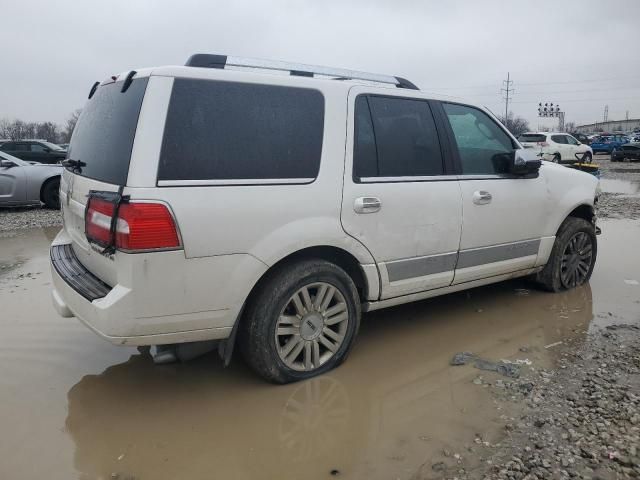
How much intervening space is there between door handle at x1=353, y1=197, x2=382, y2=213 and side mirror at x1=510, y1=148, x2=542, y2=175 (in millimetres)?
1504

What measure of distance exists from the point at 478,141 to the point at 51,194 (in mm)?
10233

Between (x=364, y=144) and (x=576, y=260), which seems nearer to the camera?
(x=364, y=144)

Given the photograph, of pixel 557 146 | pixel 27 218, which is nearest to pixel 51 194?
pixel 27 218

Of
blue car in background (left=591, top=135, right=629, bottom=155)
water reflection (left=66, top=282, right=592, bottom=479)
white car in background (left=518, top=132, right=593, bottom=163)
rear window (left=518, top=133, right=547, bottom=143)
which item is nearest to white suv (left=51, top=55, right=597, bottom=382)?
water reflection (left=66, top=282, right=592, bottom=479)

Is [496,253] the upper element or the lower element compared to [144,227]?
lower

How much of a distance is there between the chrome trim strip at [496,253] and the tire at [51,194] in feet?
33.2

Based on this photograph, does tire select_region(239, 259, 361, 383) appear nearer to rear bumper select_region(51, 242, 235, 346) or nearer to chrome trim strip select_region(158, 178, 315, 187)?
rear bumper select_region(51, 242, 235, 346)

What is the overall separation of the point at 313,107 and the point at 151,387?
2113mm

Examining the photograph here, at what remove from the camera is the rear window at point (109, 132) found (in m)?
2.80

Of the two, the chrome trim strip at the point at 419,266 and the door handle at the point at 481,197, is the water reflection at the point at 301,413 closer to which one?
the chrome trim strip at the point at 419,266

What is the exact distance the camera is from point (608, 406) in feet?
9.76

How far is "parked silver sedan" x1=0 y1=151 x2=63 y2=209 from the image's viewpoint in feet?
36.0

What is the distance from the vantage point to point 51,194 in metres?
11.4

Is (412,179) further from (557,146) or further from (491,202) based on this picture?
(557,146)
